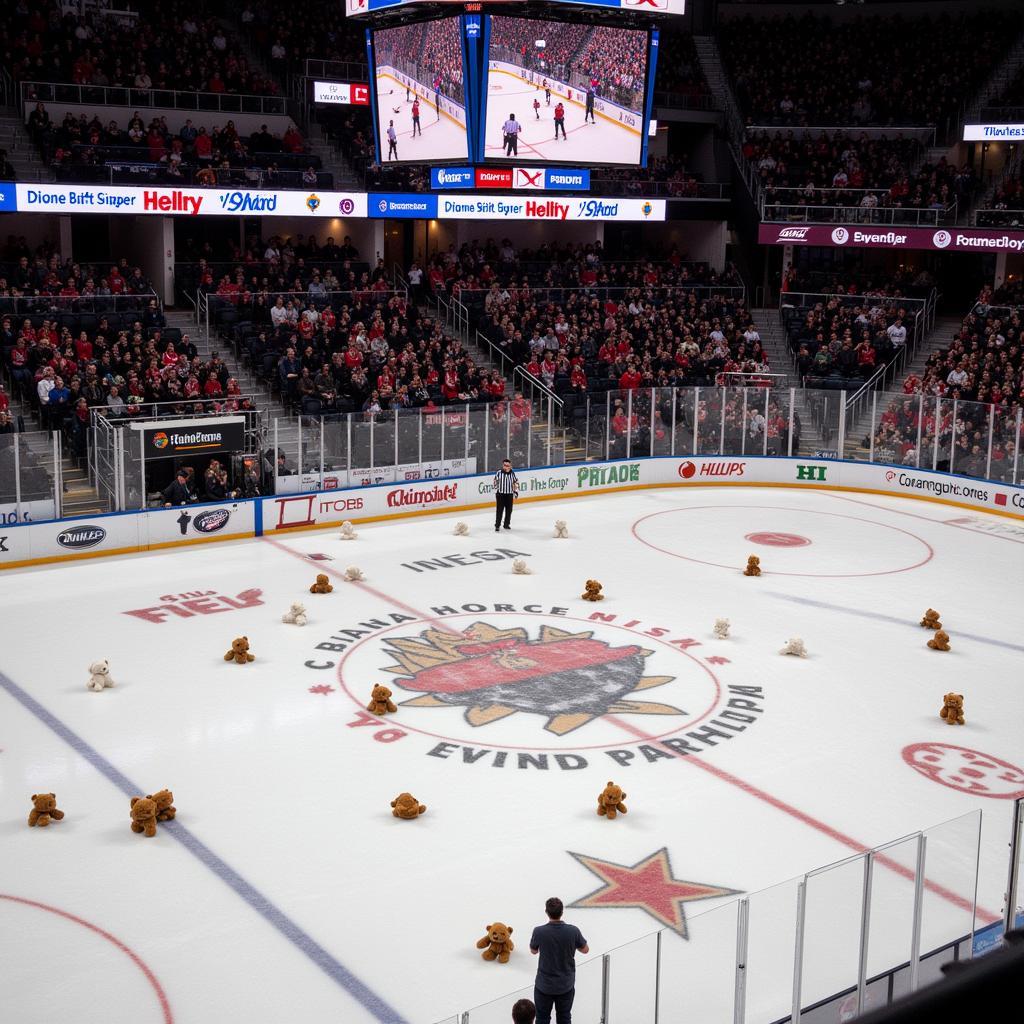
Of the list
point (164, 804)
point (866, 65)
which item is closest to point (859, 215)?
point (866, 65)

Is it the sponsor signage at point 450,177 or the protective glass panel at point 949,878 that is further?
the sponsor signage at point 450,177

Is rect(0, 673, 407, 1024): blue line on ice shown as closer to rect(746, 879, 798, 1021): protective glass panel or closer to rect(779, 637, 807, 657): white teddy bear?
rect(746, 879, 798, 1021): protective glass panel

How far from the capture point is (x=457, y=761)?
13.0 meters

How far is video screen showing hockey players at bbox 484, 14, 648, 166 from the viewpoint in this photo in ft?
70.2

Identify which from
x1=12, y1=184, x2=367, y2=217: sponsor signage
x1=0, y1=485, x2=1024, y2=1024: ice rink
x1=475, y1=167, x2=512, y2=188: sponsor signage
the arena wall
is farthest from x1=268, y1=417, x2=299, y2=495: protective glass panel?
x1=12, y1=184, x2=367, y2=217: sponsor signage

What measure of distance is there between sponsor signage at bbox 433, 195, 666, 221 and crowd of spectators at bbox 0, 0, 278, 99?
7.16 metres

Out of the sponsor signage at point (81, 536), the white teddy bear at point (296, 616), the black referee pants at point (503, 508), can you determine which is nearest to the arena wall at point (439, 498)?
Answer: the sponsor signage at point (81, 536)

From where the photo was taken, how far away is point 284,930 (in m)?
9.70

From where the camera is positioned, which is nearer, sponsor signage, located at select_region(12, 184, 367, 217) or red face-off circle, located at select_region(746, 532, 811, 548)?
red face-off circle, located at select_region(746, 532, 811, 548)

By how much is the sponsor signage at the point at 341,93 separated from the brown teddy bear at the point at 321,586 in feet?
51.8

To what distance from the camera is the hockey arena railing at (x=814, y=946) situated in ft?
22.9

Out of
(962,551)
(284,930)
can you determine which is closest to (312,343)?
(962,551)

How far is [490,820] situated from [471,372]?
18.3 m

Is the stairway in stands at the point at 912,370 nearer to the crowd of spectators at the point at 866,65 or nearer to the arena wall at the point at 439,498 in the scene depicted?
the arena wall at the point at 439,498
